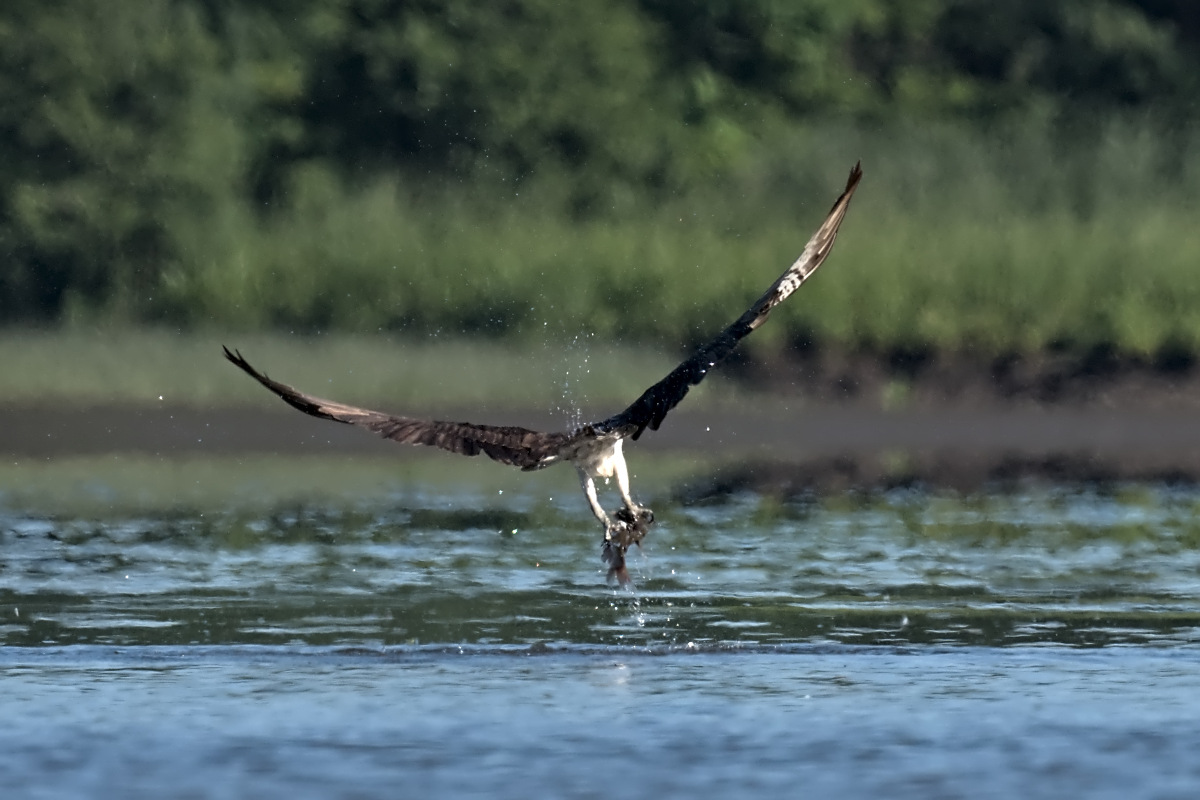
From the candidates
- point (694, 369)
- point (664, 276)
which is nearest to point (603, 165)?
point (664, 276)

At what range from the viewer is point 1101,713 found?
39.6ft

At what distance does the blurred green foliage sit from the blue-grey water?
14.6 m

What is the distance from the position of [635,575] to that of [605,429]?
4844 mm

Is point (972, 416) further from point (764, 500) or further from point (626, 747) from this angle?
point (626, 747)

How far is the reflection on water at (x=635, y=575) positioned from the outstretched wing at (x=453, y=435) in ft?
6.17

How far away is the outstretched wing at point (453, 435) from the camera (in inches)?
484

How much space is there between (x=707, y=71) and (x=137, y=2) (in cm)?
1026

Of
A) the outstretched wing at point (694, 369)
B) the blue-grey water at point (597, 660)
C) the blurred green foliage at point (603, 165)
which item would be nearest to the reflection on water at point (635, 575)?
the blue-grey water at point (597, 660)

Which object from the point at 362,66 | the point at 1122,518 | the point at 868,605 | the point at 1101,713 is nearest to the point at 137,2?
the point at 362,66

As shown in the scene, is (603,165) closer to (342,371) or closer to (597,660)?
(342,371)

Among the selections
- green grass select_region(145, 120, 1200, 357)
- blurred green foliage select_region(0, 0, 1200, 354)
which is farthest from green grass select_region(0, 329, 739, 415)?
blurred green foliage select_region(0, 0, 1200, 354)

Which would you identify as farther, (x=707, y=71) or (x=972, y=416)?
(x=707, y=71)

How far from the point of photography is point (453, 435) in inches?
488

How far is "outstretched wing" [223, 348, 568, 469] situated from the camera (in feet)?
40.3
